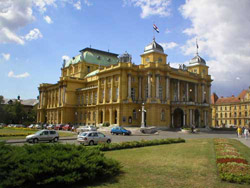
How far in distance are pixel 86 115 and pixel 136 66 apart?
2426cm

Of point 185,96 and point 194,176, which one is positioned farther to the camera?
point 185,96

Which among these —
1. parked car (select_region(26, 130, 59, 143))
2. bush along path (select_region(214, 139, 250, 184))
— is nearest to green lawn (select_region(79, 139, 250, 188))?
bush along path (select_region(214, 139, 250, 184))

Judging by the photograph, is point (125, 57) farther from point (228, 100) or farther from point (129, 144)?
point (228, 100)

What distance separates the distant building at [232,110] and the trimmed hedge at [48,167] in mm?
92818

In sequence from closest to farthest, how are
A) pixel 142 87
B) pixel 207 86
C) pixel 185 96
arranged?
pixel 142 87
pixel 185 96
pixel 207 86

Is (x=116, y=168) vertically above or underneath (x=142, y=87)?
underneath

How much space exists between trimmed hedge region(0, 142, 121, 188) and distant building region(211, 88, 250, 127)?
92818 millimetres

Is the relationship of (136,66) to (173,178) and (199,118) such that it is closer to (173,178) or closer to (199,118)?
(199,118)

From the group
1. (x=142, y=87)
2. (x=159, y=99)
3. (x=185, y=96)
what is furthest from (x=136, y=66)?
(x=185, y=96)

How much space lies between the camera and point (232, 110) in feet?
336

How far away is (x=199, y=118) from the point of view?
70375mm

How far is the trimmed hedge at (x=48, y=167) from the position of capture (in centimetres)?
834

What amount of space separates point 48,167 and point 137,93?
178 ft

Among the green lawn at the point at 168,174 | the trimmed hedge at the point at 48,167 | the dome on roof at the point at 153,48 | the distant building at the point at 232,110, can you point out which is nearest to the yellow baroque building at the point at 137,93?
the dome on roof at the point at 153,48
